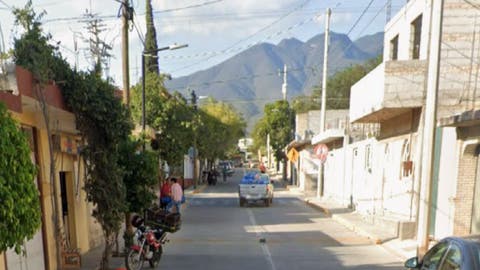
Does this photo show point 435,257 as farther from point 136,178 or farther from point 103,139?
point 136,178

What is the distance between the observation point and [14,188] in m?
3.51

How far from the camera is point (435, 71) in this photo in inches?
324

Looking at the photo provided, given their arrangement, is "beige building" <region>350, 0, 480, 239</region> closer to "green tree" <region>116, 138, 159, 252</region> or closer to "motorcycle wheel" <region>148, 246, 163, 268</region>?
"motorcycle wheel" <region>148, 246, 163, 268</region>

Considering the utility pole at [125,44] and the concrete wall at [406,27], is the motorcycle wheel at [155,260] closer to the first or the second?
the utility pole at [125,44]

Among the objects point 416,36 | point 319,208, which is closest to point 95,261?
point 416,36

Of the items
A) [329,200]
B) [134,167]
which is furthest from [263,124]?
[134,167]

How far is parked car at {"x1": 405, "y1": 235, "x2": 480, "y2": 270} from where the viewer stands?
3.75 m

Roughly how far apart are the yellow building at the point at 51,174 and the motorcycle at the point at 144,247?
129cm

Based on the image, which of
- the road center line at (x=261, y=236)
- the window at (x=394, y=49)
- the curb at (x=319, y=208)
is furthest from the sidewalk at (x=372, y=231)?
the window at (x=394, y=49)

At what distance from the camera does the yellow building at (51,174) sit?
18.2 ft

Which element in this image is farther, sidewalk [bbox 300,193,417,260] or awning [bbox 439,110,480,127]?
sidewalk [bbox 300,193,417,260]

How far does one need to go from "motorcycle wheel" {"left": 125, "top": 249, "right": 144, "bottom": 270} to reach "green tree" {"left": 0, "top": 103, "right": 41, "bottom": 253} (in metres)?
4.18

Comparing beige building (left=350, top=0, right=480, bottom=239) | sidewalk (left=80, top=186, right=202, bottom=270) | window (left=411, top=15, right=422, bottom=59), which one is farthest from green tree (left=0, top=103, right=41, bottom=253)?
window (left=411, top=15, right=422, bottom=59)

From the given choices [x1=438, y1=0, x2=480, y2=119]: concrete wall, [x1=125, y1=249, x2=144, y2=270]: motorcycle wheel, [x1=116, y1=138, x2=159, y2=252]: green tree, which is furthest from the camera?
[x1=438, y1=0, x2=480, y2=119]: concrete wall
